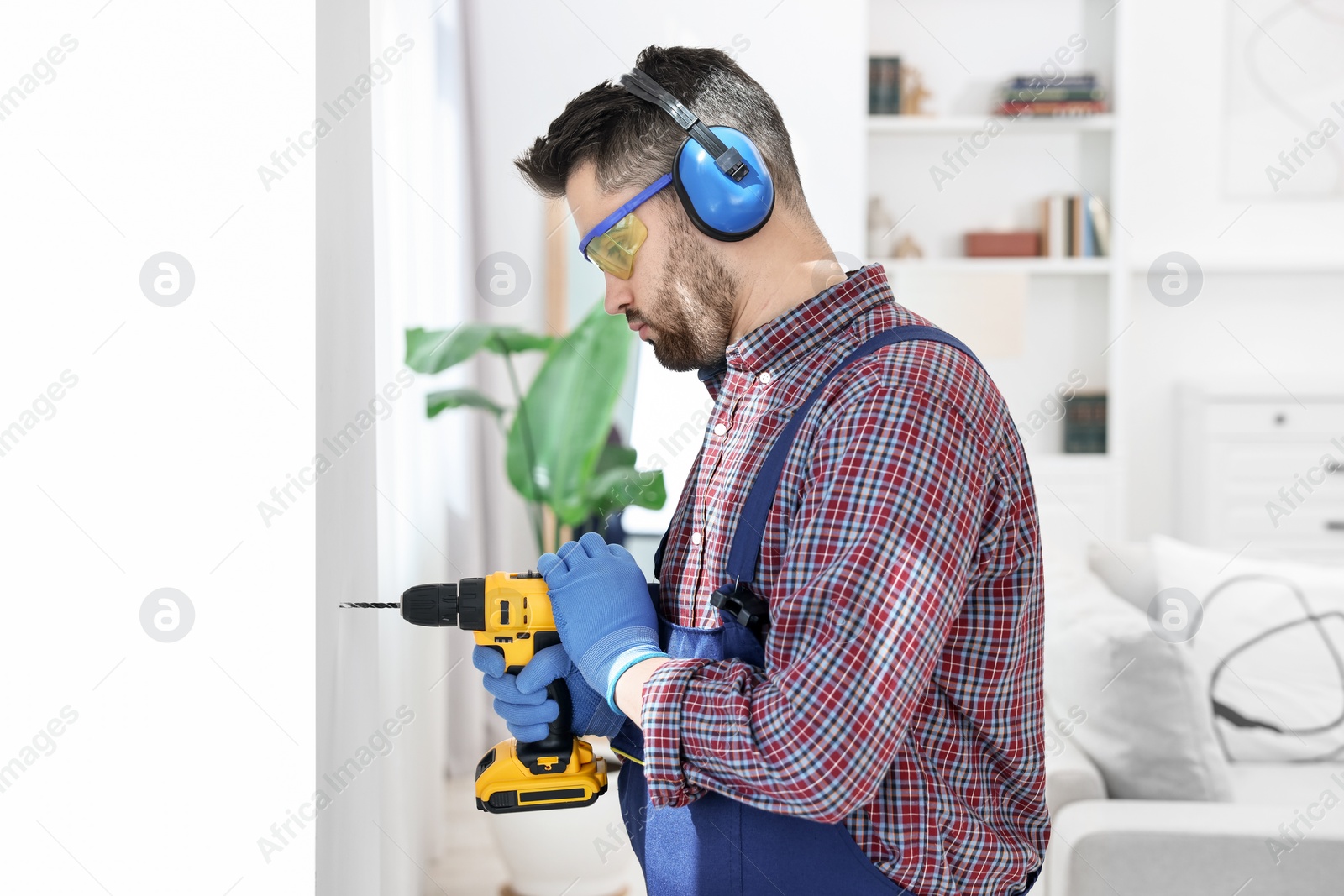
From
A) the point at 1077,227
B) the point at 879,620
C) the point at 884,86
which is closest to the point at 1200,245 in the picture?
the point at 1077,227

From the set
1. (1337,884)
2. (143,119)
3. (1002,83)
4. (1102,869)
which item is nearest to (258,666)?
(143,119)

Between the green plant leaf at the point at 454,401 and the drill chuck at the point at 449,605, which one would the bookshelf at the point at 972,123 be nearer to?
the green plant leaf at the point at 454,401

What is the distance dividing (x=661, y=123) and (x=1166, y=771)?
65.1 inches

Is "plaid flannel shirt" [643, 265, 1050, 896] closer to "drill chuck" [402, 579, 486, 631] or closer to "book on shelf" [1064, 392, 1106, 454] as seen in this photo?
"drill chuck" [402, 579, 486, 631]

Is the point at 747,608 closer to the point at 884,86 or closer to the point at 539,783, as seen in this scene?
the point at 539,783

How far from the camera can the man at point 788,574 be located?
79cm

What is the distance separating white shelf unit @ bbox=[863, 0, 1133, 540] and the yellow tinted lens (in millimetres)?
3388

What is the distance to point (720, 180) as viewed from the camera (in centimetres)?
100

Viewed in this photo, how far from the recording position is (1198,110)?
4.43m

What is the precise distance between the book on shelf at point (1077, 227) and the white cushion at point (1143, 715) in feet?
8.60

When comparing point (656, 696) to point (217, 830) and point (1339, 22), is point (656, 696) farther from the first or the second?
point (1339, 22)

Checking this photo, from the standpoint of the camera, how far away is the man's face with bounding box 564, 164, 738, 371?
105cm

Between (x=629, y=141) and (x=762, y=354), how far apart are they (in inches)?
10.5

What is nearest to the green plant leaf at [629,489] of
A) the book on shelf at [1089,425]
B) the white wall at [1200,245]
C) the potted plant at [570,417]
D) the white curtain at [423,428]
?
the potted plant at [570,417]
